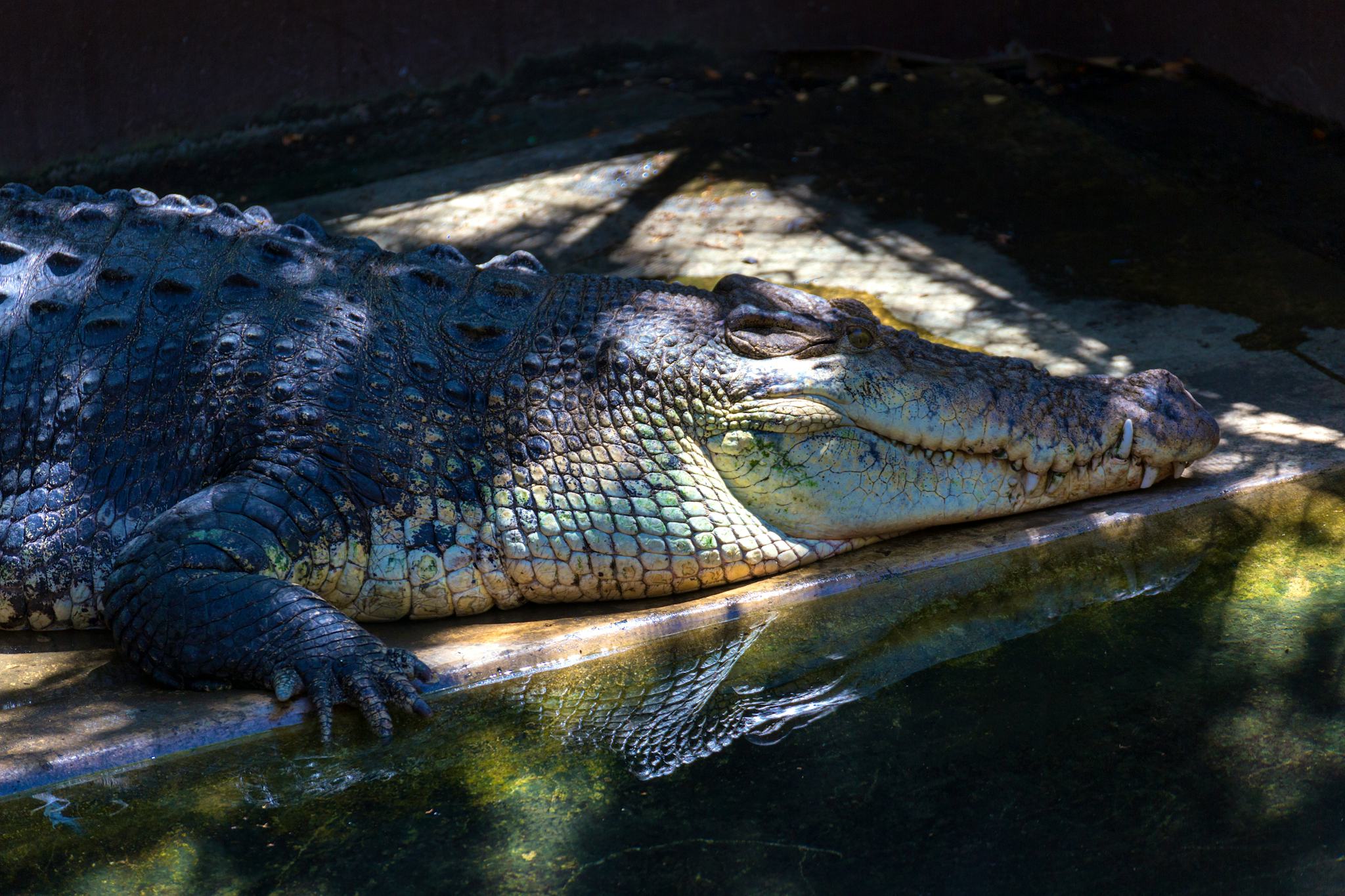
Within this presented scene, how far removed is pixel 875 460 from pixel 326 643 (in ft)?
5.10

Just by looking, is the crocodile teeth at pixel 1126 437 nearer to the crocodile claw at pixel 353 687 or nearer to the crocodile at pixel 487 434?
the crocodile at pixel 487 434

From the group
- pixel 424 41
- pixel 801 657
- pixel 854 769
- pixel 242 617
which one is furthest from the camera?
pixel 424 41

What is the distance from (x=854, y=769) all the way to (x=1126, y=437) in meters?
1.47

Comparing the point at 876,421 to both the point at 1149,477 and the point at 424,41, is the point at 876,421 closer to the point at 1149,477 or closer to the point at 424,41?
the point at 1149,477

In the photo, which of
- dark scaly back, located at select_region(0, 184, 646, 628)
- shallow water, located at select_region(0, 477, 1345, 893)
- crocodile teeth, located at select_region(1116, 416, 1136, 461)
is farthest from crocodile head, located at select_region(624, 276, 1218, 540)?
dark scaly back, located at select_region(0, 184, 646, 628)

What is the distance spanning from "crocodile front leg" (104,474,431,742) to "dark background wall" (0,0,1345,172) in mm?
4554

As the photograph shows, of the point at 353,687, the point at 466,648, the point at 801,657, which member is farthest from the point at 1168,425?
the point at 353,687

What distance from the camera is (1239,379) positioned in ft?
15.6

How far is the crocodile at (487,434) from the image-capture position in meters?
3.69

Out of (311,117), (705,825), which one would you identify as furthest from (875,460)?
(311,117)

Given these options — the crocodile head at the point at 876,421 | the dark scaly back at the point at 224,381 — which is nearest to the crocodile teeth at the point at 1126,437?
the crocodile head at the point at 876,421

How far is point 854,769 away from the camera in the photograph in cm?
301

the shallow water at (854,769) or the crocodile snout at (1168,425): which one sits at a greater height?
the crocodile snout at (1168,425)

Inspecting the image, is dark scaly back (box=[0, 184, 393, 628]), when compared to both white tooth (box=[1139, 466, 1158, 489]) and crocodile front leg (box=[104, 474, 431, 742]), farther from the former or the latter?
white tooth (box=[1139, 466, 1158, 489])
